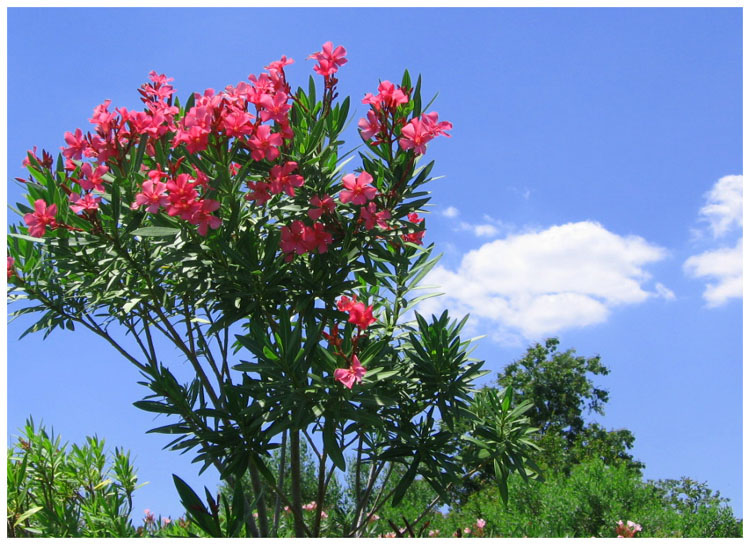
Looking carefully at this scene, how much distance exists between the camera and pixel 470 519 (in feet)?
23.3

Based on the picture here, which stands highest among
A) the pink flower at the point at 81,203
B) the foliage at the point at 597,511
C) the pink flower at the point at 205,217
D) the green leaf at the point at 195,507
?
the pink flower at the point at 81,203

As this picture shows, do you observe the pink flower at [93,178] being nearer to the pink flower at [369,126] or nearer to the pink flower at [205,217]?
the pink flower at [205,217]

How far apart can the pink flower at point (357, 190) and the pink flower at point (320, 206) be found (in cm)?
14

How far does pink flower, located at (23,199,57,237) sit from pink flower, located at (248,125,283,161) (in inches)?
33.2

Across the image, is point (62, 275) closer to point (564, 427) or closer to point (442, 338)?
point (442, 338)

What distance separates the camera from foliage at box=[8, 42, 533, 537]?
2.34 meters

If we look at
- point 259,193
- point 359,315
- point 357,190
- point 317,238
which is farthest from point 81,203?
point 359,315

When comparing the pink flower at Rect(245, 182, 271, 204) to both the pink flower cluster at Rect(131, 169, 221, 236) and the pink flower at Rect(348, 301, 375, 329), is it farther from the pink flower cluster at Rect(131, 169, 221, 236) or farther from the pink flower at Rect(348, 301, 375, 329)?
the pink flower at Rect(348, 301, 375, 329)

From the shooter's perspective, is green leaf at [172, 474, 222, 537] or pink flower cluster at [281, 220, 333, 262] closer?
green leaf at [172, 474, 222, 537]

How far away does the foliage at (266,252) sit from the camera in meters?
2.34

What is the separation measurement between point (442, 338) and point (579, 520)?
4418mm

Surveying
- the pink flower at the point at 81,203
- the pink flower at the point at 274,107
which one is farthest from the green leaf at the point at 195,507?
the pink flower at the point at 274,107

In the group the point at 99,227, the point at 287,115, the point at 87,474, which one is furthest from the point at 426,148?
the point at 87,474

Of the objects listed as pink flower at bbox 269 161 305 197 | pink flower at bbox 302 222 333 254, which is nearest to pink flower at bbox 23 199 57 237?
pink flower at bbox 269 161 305 197
